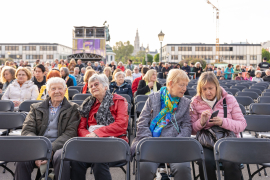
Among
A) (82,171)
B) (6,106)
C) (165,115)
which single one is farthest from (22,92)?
(165,115)

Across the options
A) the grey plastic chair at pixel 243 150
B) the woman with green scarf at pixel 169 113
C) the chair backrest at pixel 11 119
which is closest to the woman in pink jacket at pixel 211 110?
the woman with green scarf at pixel 169 113

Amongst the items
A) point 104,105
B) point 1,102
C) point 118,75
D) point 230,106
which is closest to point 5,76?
point 1,102

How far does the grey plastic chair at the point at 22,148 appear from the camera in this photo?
2527mm

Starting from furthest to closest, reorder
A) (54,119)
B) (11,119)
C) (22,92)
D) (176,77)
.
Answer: (22,92)
(11,119)
(54,119)
(176,77)

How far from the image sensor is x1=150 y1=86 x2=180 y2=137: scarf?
10.5 feet

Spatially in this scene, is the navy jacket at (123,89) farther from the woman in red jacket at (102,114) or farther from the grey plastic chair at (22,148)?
the grey plastic chair at (22,148)

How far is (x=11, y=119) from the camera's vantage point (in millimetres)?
3770

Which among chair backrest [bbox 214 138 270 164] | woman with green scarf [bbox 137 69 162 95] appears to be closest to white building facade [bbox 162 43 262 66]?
woman with green scarf [bbox 137 69 162 95]

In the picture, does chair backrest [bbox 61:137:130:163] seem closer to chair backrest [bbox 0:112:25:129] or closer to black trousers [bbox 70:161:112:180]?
black trousers [bbox 70:161:112:180]

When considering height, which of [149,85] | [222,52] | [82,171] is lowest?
[82,171]

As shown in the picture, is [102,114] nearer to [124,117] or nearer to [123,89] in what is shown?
[124,117]

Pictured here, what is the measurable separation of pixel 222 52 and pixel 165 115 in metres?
76.3

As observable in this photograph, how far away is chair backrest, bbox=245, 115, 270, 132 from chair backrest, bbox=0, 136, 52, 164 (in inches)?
120

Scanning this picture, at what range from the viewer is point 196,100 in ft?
11.3
